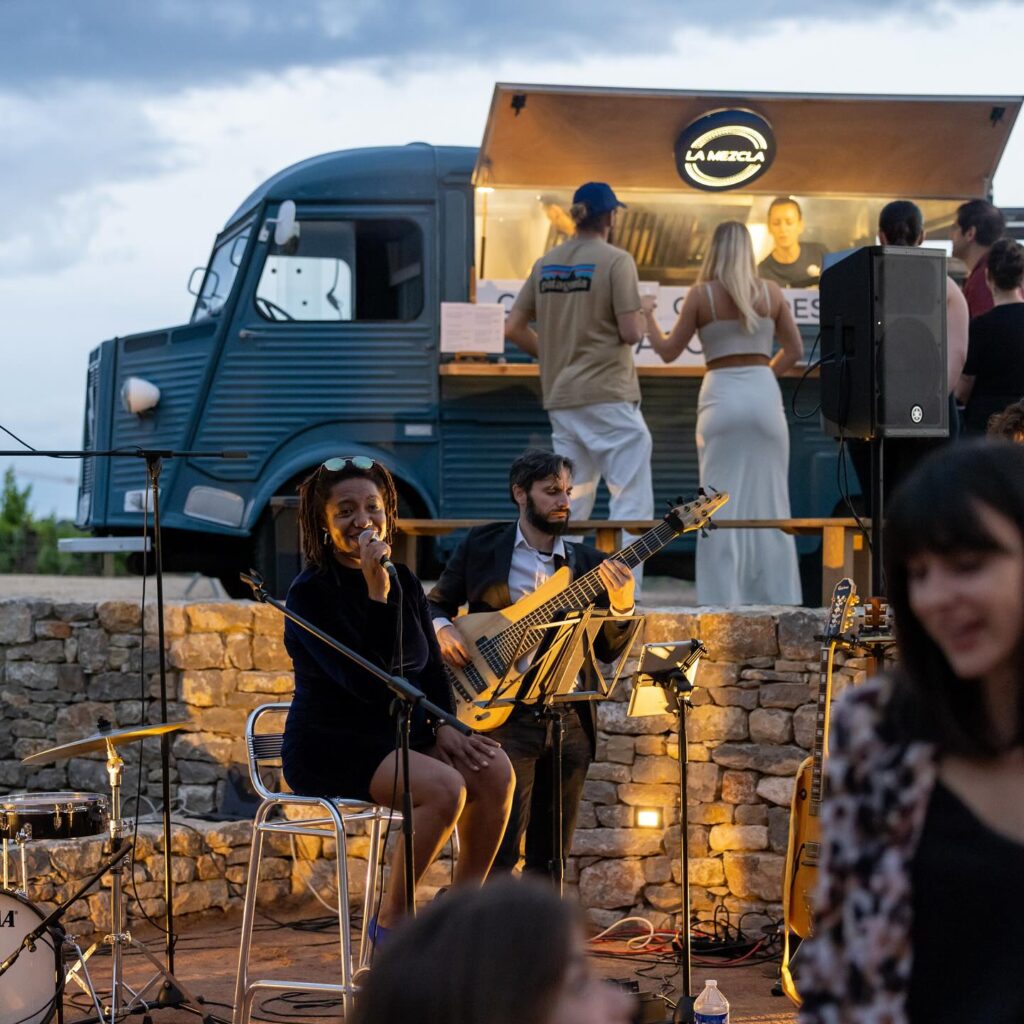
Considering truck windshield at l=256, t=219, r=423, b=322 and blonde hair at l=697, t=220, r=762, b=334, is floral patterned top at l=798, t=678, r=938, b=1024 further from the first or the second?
truck windshield at l=256, t=219, r=423, b=322

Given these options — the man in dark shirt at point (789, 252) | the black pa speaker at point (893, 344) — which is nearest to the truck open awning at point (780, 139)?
the man in dark shirt at point (789, 252)

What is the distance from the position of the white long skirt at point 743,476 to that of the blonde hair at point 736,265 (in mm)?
357

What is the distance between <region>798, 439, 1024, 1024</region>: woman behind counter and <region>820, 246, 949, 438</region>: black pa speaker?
133 inches

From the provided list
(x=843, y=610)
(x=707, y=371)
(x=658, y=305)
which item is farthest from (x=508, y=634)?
(x=658, y=305)

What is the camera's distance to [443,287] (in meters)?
8.84

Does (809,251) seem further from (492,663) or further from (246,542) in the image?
(492,663)

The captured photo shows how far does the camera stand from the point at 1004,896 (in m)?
1.74

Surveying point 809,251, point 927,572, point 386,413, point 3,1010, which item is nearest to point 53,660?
point 386,413

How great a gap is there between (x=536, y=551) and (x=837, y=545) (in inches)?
65.7

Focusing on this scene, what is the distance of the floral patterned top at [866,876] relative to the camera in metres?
1.79

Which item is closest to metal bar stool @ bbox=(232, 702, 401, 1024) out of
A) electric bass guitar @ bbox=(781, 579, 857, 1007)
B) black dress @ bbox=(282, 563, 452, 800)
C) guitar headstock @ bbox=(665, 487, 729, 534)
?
black dress @ bbox=(282, 563, 452, 800)

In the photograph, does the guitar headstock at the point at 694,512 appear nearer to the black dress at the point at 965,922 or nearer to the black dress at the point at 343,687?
the black dress at the point at 343,687

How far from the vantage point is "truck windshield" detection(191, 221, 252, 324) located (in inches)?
356

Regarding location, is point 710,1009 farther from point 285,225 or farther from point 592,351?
point 285,225
